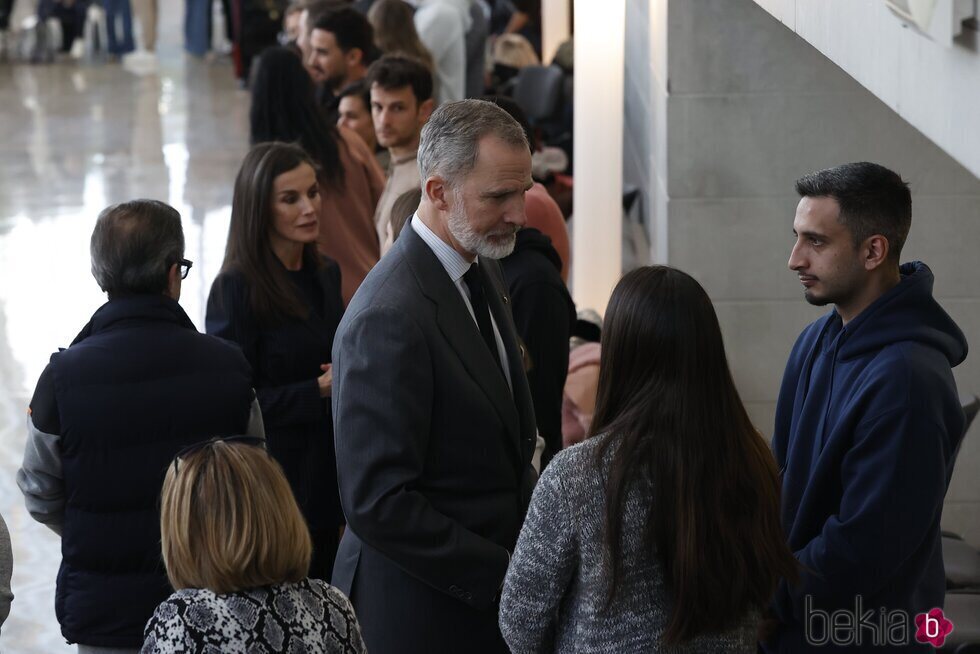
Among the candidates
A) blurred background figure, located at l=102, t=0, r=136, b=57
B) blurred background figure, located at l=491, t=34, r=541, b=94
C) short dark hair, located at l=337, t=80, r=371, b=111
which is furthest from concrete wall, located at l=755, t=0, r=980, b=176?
blurred background figure, located at l=102, t=0, r=136, b=57

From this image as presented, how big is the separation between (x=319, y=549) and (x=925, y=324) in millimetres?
1833

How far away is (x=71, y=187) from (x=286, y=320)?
7742 mm

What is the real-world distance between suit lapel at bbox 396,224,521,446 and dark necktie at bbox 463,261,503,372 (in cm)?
9

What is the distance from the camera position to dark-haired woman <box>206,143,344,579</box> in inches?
135

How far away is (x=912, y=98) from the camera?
2375mm

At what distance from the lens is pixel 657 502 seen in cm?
200

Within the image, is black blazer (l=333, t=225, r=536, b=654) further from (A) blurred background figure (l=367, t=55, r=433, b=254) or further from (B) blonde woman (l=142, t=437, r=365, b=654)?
(A) blurred background figure (l=367, t=55, r=433, b=254)

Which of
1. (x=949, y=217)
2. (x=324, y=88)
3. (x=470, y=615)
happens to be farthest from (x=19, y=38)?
(x=470, y=615)

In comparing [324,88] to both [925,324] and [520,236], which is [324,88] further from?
[925,324]

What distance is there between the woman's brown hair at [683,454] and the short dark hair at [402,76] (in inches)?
111

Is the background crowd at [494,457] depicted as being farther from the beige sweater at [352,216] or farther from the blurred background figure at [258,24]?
the blurred background figure at [258,24]

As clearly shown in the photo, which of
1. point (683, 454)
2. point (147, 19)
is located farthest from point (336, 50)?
point (147, 19)

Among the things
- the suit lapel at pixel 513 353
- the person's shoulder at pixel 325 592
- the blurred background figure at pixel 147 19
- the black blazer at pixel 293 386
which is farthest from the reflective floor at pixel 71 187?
the person's shoulder at pixel 325 592

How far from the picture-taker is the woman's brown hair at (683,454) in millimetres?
1992
